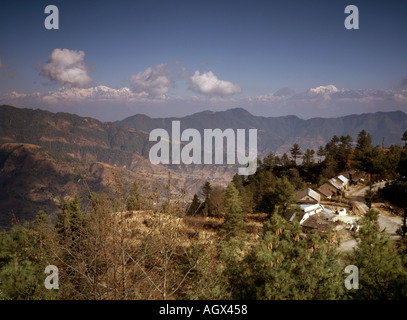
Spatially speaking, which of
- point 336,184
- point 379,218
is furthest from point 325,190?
point 379,218

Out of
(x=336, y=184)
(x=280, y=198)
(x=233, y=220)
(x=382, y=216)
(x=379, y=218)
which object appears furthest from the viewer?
(x=336, y=184)

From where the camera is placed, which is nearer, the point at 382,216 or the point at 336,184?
the point at 382,216

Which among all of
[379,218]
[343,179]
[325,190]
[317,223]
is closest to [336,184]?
[343,179]

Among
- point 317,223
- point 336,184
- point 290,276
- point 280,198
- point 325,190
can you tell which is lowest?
point 317,223

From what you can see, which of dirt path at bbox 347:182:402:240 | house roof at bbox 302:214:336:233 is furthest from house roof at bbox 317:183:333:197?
house roof at bbox 302:214:336:233

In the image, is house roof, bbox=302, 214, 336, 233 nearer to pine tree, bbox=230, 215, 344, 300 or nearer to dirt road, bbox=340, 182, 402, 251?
dirt road, bbox=340, 182, 402, 251

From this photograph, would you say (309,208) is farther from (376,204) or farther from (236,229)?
(236,229)

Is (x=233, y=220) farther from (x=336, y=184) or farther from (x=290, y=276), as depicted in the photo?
(x=336, y=184)

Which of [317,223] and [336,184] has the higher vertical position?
[336,184]

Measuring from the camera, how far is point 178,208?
6.29 meters

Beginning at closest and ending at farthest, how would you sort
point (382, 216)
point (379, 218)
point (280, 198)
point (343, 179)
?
1. point (280, 198)
2. point (379, 218)
3. point (382, 216)
4. point (343, 179)

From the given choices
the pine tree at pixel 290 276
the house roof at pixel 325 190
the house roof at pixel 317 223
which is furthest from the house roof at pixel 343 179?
the pine tree at pixel 290 276
